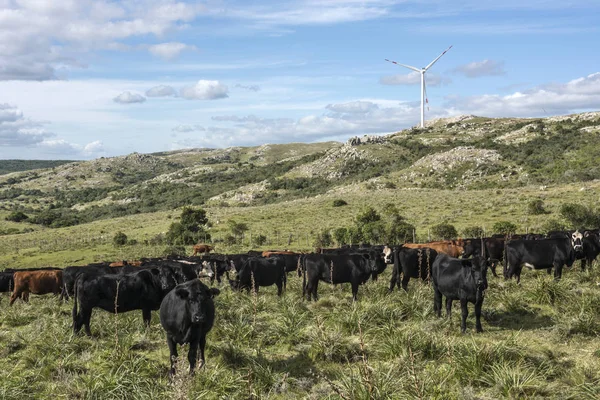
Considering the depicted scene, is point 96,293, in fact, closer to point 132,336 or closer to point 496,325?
point 132,336

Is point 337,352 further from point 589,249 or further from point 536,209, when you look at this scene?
point 536,209

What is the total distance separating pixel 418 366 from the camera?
28.3 feet

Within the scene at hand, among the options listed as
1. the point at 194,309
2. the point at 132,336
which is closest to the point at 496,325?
the point at 194,309

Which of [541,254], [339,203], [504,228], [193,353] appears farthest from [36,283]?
[339,203]

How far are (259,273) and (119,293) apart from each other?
6056mm

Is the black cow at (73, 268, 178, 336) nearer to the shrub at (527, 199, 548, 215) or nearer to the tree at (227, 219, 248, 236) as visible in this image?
the tree at (227, 219, 248, 236)

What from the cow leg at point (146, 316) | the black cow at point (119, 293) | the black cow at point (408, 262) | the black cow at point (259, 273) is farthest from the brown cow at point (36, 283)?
the black cow at point (408, 262)

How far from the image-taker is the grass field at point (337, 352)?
7.90m

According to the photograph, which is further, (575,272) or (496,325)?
(575,272)

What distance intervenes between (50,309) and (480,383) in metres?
12.4

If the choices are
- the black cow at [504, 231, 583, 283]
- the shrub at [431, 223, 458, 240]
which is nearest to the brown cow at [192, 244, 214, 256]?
the shrub at [431, 223, 458, 240]

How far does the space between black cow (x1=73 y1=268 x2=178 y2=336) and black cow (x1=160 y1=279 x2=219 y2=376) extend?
115 inches

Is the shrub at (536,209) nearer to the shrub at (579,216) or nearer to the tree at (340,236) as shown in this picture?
the shrub at (579,216)

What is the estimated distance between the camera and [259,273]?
56.6 feet
